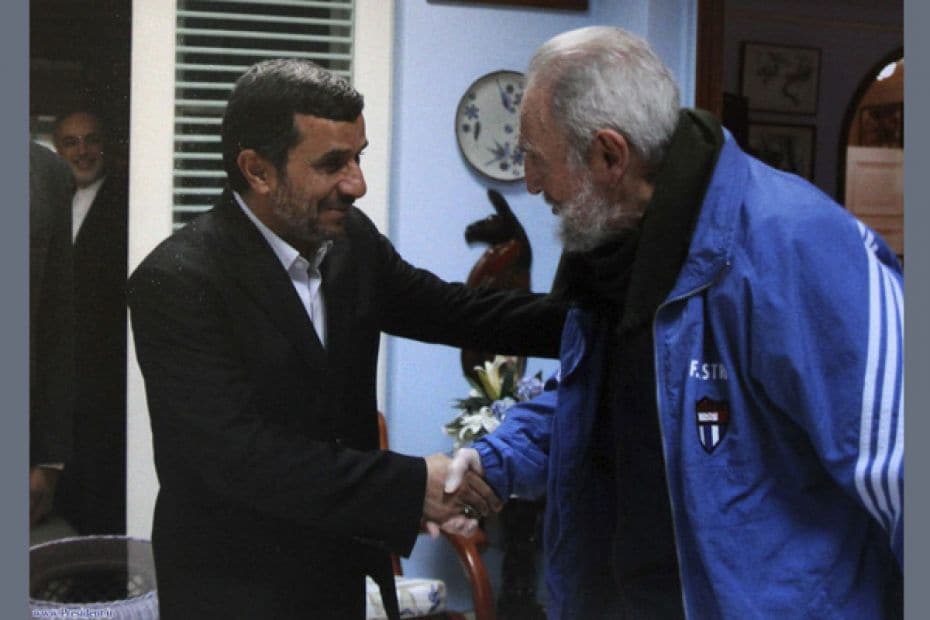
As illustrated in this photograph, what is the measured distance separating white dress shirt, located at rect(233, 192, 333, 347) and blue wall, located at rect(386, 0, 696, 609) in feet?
0.98

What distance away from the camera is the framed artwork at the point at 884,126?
3.30 m

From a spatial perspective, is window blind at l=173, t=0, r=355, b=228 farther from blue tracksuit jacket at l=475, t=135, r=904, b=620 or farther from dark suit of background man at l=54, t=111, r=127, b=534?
blue tracksuit jacket at l=475, t=135, r=904, b=620

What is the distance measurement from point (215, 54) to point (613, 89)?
0.60m

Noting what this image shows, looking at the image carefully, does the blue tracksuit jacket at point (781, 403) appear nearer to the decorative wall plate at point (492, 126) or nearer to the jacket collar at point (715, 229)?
the jacket collar at point (715, 229)

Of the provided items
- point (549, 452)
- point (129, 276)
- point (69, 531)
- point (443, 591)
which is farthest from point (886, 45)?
point (69, 531)

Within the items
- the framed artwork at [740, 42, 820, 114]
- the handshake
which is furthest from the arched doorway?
the handshake

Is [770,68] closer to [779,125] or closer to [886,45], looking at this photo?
[779,125]

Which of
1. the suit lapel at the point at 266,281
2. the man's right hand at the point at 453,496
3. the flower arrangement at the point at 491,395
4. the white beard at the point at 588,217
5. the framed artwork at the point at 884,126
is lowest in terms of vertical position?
the man's right hand at the point at 453,496

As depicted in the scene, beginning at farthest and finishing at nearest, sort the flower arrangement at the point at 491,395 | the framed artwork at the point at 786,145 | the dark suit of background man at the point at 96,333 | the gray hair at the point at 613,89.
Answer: the framed artwork at the point at 786,145 → the flower arrangement at the point at 491,395 → the dark suit of background man at the point at 96,333 → the gray hair at the point at 613,89

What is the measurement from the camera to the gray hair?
129 centimetres

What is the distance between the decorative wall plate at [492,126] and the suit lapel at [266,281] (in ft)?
1.69

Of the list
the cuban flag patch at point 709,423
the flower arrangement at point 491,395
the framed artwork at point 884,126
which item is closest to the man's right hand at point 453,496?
the flower arrangement at point 491,395

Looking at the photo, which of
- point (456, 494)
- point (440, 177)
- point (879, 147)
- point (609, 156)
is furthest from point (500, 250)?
point (879, 147)

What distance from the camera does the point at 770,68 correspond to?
428 cm
